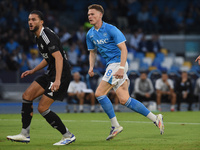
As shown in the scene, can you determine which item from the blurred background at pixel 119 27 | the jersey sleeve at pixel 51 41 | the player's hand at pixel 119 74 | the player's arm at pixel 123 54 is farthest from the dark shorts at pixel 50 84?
the blurred background at pixel 119 27

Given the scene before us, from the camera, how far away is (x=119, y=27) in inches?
977

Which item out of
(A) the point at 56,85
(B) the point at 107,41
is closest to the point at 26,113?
(A) the point at 56,85

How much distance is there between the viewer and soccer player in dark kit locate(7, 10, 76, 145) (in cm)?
724

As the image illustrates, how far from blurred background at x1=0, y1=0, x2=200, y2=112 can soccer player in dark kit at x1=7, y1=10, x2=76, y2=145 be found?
10894mm

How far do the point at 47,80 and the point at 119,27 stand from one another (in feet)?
57.8

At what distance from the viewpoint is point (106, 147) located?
285 inches

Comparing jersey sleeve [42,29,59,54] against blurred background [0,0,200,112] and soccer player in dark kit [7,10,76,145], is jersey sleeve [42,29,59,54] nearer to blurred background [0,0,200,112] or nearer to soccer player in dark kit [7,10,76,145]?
soccer player in dark kit [7,10,76,145]

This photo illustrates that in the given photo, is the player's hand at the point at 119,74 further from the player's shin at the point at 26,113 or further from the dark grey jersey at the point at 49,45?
the player's shin at the point at 26,113

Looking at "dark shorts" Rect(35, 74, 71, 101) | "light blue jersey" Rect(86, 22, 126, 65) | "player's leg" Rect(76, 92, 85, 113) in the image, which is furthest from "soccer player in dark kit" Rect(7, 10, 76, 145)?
"player's leg" Rect(76, 92, 85, 113)

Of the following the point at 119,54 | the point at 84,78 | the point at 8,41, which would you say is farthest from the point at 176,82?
the point at 119,54

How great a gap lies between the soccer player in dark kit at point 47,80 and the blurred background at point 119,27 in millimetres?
10894

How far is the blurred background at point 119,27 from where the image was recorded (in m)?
19.8

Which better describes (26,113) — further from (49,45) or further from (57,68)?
(49,45)

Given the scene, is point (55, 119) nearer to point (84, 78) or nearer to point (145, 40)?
point (84, 78)
